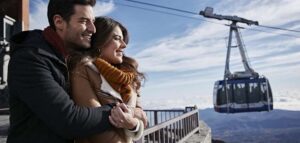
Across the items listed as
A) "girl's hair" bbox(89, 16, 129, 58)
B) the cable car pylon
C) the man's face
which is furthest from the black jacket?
the cable car pylon

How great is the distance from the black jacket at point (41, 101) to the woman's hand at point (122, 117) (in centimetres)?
6

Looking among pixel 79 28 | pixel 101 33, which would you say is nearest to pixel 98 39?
pixel 101 33

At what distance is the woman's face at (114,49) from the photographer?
81.5 inches

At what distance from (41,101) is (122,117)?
17.3 inches

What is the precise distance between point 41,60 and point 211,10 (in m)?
31.9

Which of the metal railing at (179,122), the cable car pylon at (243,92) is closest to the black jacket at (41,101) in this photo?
the metal railing at (179,122)

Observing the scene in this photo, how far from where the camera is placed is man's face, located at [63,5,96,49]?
184 centimetres

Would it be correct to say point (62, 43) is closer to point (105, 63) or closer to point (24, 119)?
point (105, 63)

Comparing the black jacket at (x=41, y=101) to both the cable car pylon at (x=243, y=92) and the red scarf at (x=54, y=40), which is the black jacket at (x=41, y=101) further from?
the cable car pylon at (x=243, y=92)

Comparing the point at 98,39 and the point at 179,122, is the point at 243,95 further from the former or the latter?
the point at 98,39

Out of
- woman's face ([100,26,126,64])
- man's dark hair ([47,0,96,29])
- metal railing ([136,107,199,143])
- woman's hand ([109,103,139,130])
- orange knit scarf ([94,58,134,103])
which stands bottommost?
metal railing ([136,107,199,143])

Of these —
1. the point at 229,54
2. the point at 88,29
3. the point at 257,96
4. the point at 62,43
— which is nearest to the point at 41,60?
the point at 62,43

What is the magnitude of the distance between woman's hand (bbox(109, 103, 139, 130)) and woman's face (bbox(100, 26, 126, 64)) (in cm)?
33

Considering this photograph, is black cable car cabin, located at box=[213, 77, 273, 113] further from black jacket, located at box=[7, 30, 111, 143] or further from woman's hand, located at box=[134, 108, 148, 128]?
black jacket, located at box=[7, 30, 111, 143]
